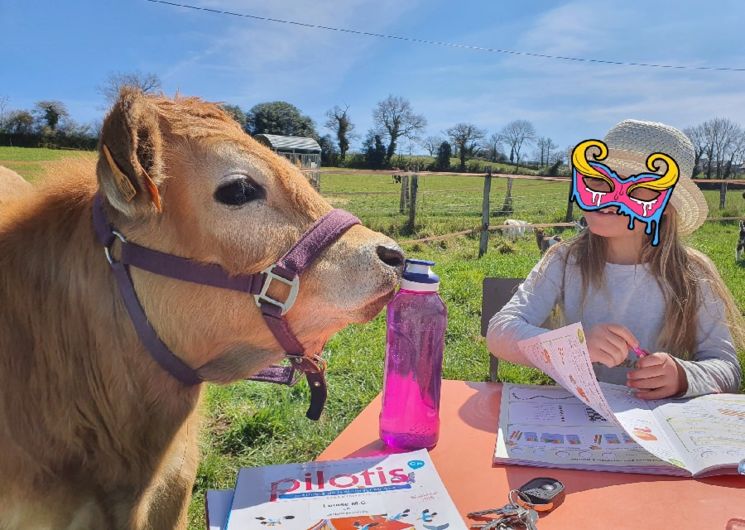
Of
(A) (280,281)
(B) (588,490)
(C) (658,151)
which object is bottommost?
(B) (588,490)

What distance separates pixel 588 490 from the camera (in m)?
1.28

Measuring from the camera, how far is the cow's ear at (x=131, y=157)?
1232 mm

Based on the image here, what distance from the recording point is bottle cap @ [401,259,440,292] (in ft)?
4.56

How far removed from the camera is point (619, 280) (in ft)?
7.50

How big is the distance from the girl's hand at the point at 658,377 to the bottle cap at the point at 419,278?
2.50 ft

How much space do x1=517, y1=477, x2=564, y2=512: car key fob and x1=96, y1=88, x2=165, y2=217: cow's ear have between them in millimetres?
1036

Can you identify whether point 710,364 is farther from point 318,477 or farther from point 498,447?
point 318,477

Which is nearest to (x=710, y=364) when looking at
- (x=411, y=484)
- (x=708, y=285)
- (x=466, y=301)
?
(x=708, y=285)

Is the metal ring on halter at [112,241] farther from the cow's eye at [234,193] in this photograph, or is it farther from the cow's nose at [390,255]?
the cow's nose at [390,255]

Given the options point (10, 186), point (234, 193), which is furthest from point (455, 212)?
point (234, 193)

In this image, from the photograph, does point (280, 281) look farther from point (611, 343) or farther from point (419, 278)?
point (611, 343)

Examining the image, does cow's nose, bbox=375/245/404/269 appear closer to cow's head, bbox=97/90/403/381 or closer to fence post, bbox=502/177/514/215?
cow's head, bbox=97/90/403/381
